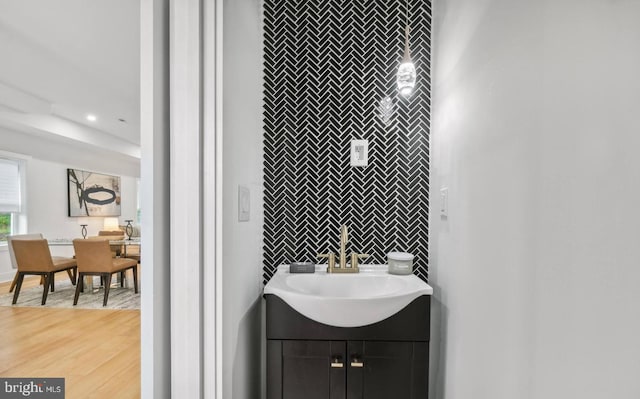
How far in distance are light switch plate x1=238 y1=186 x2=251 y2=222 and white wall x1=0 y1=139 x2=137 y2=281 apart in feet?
17.4

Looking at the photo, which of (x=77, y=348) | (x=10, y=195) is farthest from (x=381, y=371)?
(x=10, y=195)

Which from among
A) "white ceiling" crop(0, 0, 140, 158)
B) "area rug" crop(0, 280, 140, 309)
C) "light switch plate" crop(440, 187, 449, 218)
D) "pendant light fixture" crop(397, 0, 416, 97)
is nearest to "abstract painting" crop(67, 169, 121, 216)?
"white ceiling" crop(0, 0, 140, 158)

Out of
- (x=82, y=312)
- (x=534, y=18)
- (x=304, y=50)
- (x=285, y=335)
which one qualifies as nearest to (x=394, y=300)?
(x=285, y=335)

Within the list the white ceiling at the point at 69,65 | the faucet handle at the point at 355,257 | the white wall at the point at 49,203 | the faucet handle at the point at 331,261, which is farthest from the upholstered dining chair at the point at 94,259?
the faucet handle at the point at 355,257

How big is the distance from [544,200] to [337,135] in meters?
1.11

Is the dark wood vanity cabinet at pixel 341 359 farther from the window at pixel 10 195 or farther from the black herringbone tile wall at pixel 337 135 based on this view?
the window at pixel 10 195

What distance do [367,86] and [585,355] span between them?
57.8 inches

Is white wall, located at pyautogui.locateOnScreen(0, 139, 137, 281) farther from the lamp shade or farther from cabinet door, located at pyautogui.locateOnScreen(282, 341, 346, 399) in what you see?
cabinet door, located at pyautogui.locateOnScreen(282, 341, 346, 399)

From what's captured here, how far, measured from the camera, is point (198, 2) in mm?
872

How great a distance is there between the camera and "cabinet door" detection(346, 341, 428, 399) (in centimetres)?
132

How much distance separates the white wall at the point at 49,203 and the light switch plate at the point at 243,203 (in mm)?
5317

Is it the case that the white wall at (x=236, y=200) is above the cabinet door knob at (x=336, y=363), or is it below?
above

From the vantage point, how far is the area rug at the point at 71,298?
143 inches

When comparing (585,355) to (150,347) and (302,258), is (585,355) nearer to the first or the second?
(150,347)
